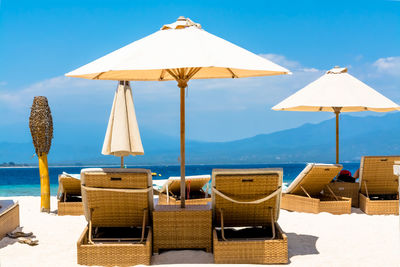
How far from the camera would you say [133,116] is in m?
6.55

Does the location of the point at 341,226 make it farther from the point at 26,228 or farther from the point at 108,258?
the point at 26,228

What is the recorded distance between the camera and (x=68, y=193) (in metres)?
6.86

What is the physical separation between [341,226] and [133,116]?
311 centimetres

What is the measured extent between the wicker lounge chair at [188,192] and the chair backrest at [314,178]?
1255 millimetres

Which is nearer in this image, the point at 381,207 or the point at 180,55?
the point at 180,55

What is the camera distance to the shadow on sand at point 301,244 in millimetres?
4277

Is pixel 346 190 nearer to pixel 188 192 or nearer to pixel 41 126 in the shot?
pixel 188 192

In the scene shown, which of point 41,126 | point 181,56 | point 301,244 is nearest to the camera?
point 181,56

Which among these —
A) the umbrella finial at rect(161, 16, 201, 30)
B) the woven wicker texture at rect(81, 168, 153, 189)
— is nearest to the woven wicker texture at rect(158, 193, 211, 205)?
the woven wicker texture at rect(81, 168, 153, 189)

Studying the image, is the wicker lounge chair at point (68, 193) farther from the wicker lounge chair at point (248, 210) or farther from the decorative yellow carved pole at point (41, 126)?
the wicker lounge chair at point (248, 210)

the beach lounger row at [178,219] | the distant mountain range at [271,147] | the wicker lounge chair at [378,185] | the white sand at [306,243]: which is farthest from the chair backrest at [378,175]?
the distant mountain range at [271,147]

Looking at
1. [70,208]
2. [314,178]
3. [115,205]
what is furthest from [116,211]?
[314,178]

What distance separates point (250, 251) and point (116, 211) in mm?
1196

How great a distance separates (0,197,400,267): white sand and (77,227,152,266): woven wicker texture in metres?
0.15
